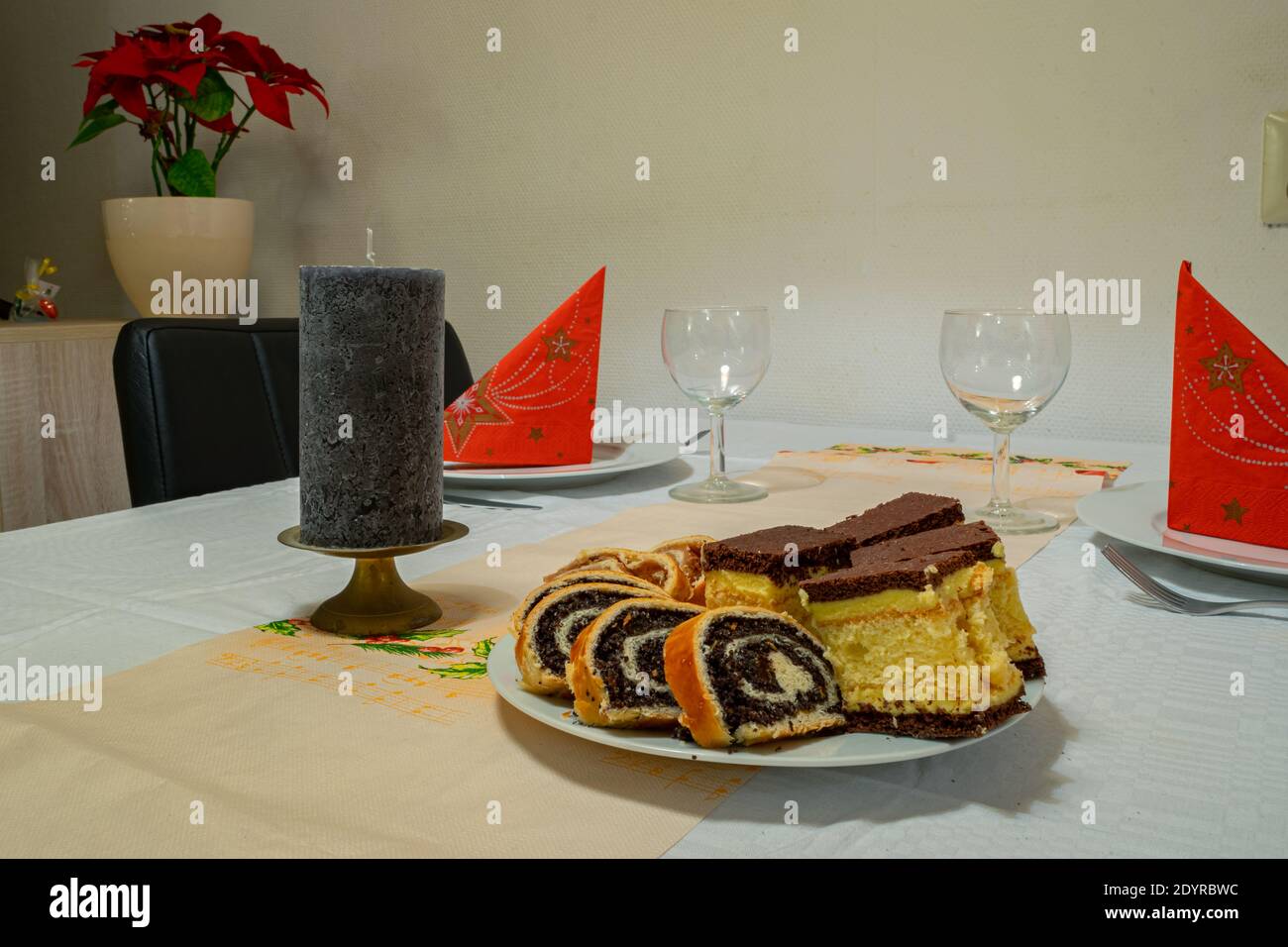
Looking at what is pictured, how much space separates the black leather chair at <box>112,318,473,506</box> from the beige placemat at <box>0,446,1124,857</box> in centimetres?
67

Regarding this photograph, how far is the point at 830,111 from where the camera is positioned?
1754 millimetres

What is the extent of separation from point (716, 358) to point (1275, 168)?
2.95ft


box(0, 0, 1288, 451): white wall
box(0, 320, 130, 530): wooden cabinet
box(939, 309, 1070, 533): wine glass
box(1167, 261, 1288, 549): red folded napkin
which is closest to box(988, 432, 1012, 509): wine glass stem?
box(939, 309, 1070, 533): wine glass

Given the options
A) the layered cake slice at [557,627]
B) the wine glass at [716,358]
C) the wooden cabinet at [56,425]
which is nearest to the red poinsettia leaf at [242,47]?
the wooden cabinet at [56,425]

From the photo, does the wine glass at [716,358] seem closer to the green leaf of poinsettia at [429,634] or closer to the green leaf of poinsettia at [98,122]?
the green leaf of poinsettia at [429,634]

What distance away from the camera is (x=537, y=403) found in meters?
1.15

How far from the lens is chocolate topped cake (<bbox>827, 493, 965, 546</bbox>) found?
55cm

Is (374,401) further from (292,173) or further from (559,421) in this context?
(292,173)

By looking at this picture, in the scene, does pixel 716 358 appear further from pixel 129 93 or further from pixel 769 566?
pixel 129 93

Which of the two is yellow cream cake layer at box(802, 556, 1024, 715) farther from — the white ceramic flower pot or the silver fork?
the white ceramic flower pot

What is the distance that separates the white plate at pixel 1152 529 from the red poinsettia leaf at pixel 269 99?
173cm

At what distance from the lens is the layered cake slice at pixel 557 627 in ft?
1.62
